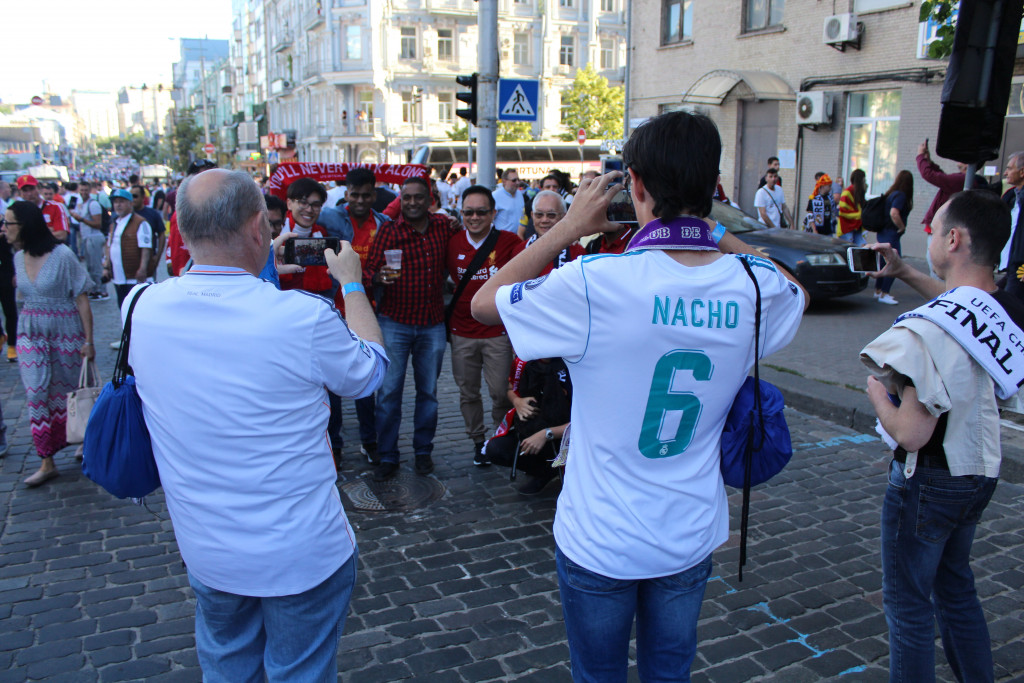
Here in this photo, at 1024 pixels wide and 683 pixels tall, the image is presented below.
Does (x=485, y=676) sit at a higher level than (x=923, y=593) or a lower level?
lower

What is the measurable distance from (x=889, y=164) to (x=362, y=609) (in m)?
16.9

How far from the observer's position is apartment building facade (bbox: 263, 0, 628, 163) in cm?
4978

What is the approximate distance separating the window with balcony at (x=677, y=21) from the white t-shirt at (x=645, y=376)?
22026 mm

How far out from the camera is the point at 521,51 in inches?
2042

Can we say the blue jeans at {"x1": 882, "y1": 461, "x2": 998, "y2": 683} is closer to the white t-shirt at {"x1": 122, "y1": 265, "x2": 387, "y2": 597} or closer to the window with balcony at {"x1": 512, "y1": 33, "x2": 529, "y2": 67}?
the white t-shirt at {"x1": 122, "y1": 265, "x2": 387, "y2": 597}

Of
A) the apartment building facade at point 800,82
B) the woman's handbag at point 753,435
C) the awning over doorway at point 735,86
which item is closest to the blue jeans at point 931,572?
the woman's handbag at point 753,435

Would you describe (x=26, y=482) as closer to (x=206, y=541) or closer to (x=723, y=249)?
(x=206, y=541)

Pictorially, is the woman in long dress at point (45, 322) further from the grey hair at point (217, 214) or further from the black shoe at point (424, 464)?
the grey hair at point (217, 214)

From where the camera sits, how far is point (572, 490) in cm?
212

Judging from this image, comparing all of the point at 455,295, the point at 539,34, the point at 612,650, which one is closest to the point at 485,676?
the point at 612,650

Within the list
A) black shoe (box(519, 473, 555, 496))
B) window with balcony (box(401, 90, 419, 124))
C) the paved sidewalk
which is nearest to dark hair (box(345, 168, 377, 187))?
the paved sidewalk

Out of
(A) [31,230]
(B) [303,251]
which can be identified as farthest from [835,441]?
(A) [31,230]

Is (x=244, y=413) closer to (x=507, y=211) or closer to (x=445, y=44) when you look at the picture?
(x=507, y=211)

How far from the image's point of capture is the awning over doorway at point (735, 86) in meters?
18.9
